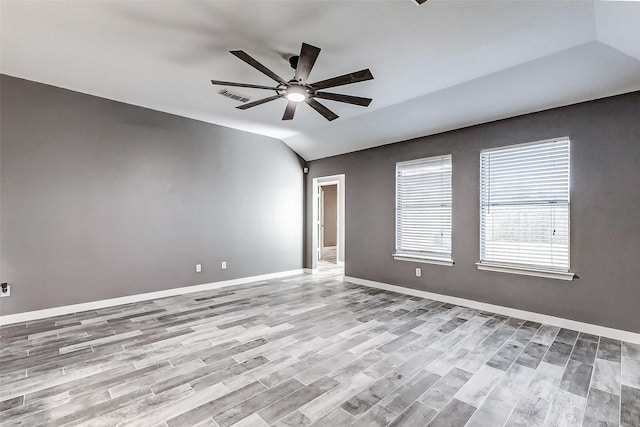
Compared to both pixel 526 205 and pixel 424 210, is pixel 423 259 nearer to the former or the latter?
pixel 424 210

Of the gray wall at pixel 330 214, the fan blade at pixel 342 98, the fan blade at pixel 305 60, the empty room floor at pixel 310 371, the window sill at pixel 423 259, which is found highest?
the fan blade at pixel 305 60

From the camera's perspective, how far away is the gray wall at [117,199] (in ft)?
12.2

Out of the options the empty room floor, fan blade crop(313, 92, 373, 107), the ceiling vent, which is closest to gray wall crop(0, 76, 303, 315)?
the empty room floor

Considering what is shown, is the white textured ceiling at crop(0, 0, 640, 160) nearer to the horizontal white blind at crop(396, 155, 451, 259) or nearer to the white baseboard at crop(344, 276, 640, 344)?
the horizontal white blind at crop(396, 155, 451, 259)

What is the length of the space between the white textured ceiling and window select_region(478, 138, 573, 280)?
1.94ft

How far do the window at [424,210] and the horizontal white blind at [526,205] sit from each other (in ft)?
1.81

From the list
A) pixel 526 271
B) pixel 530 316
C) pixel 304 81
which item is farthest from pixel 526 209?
pixel 304 81

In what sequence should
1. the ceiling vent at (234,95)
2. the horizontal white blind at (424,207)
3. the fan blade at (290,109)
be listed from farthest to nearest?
the horizontal white blind at (424,207), the ceiling vent at (234,95), the fan blade at (290,109)

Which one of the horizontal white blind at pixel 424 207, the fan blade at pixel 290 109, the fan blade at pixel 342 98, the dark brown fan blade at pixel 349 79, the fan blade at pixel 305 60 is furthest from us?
the horizontal white blind at pixel 424 207

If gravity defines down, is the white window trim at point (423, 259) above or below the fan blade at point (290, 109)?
below

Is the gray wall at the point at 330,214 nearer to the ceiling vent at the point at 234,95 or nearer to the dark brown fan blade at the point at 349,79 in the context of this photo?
the ceiling vent at the point at 234,95

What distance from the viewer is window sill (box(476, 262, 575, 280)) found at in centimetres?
353

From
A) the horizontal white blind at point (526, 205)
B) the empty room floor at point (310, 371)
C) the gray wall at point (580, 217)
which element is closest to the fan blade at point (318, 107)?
the gray wall at point (580, 217)

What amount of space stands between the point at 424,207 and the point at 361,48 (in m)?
2.87
